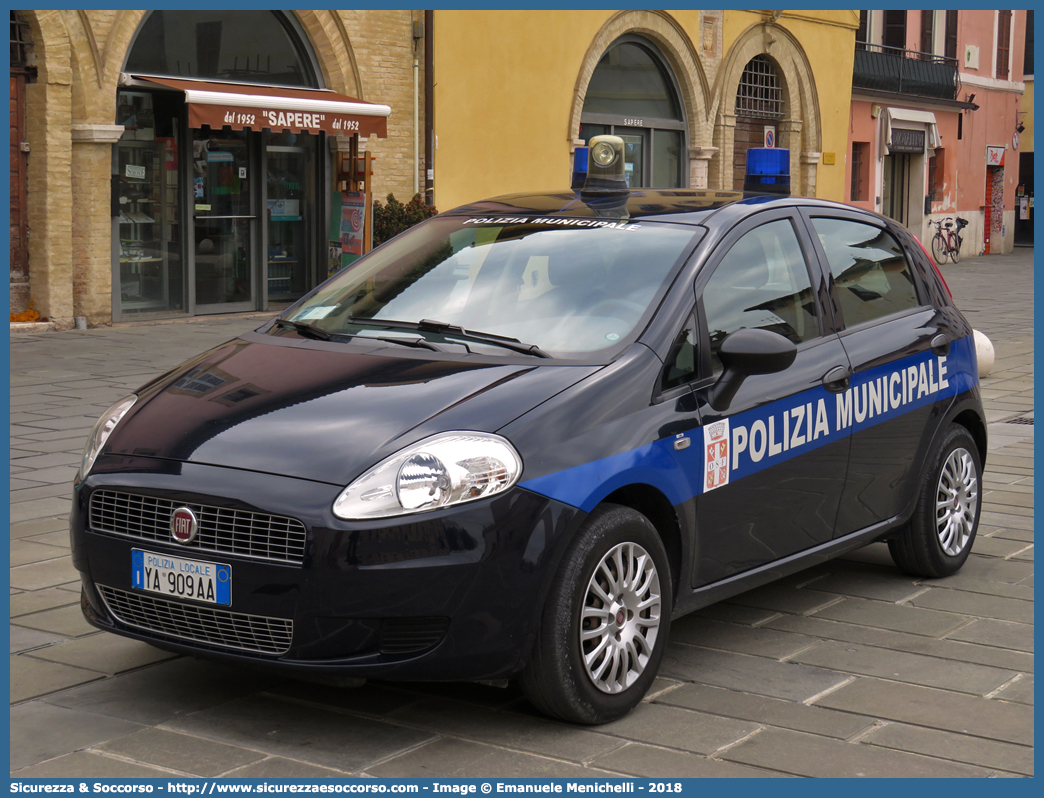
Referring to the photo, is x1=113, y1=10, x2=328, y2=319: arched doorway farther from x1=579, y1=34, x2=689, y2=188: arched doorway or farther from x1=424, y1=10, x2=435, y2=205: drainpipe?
x1=579, y1=34, x2=689, y2=188: arched doorway

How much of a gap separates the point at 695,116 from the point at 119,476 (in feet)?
76.2

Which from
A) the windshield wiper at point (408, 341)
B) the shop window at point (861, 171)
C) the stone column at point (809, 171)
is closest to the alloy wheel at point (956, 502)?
the windshield wiper at point (408, 341)

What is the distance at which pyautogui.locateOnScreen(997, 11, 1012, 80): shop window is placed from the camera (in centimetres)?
3972

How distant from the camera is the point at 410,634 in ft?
12.3

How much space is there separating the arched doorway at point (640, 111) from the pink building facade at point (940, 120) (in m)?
6.15

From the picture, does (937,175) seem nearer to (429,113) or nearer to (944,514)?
(429,113)

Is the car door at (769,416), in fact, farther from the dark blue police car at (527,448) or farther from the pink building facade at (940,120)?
the pink building facade at (940,120)

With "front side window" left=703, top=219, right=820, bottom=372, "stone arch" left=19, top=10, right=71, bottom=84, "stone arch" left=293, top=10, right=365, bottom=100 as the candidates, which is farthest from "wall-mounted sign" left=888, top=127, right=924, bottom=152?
"front side window" left=703, top=219, right=820, bottom=372

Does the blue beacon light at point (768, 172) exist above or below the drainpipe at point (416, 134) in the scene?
below

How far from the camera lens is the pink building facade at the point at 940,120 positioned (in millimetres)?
33125

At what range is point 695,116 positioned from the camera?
26125 millimetres

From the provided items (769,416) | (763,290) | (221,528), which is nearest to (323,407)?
(221,528)

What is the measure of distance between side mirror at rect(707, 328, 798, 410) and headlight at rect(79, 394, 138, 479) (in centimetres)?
188

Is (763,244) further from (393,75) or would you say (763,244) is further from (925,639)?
(393,75)
